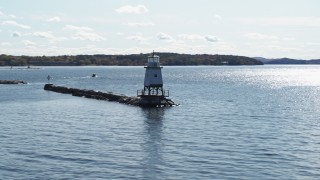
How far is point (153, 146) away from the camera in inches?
1688

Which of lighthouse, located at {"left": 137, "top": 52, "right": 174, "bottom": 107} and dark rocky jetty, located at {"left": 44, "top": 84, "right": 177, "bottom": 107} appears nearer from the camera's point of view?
lighthouse, located at {"left": 137, "top": 52, "right": 174, "bottom": 107}

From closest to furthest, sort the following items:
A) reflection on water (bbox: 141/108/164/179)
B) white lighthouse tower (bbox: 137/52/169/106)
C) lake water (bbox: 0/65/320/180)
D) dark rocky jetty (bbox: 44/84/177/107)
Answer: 1. lake water (bbox: 0/65/320/180)
2. reflection on water (bbox: 141/108/164/179)
3. white lighthouse tower (bbox: 137/52/169/106)
4. dark rocky jetty (bbox: 44/84/177/107)

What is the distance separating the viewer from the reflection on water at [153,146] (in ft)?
112

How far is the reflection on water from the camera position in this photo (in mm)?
34156

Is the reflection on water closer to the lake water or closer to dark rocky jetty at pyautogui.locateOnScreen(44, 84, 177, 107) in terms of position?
the lake water

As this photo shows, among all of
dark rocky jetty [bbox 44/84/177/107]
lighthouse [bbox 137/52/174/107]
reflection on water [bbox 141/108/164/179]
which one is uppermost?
lighthouse [bbox 137/52/174/107]

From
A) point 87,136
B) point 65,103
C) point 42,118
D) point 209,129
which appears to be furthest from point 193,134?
point 65,103

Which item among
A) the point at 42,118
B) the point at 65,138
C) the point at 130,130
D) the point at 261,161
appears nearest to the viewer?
the point at 261,161

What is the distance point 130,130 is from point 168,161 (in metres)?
16.0

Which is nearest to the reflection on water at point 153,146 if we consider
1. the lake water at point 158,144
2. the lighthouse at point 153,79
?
the lake water at point 158,144

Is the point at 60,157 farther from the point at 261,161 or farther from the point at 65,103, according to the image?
the point at 65,103

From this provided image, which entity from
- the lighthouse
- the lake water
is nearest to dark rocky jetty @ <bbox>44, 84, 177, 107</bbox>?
the lighthouse

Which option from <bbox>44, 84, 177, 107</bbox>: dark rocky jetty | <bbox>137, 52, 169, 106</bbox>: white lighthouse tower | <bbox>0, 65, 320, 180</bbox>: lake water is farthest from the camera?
<bbox>44, 84, 177, 107</bbox>: dark rocky jetty

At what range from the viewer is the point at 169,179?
31906 mm
